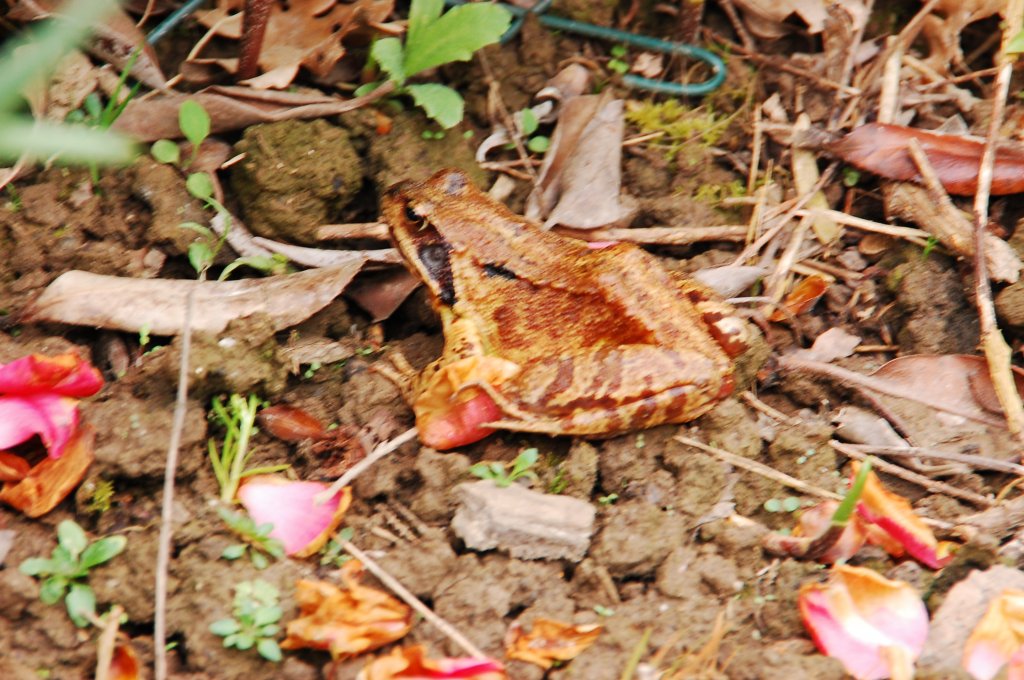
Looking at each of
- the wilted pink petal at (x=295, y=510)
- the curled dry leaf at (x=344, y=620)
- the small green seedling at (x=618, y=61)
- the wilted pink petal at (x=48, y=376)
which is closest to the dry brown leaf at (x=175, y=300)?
the wilted pink petal at (x=48, y=376)

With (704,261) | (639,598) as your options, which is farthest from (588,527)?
(704,261)

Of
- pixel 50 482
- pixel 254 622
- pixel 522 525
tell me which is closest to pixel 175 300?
pixel 50 482

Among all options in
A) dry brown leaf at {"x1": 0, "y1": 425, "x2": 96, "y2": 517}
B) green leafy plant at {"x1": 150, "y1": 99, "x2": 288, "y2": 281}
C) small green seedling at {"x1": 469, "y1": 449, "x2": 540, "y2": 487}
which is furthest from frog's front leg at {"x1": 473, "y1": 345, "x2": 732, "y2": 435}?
dry brown leaf at {"x1": 0, "y1": 425, "x2": 96, "y2": 517}

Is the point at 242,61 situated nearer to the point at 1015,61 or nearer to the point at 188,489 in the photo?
the point at 188,489

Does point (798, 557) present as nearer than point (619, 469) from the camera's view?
Yes

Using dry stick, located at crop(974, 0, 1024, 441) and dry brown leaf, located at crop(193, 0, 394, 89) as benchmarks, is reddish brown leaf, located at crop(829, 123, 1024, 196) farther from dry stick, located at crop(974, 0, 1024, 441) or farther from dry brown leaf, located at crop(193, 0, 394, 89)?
dry brown leaf, located at crop(193, 0, 394, 89)
